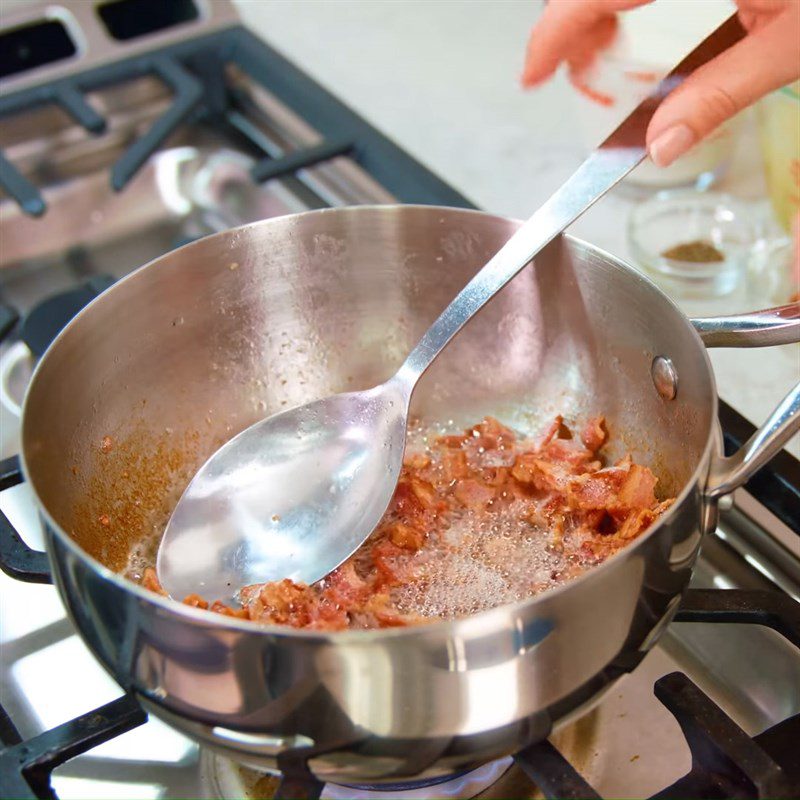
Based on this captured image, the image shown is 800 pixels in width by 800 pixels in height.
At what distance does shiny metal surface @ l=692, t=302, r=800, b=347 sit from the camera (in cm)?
59

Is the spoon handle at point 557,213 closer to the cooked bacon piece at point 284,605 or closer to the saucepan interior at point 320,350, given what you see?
the saucepan interior at point 320,350

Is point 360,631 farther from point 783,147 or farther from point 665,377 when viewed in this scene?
point 783,147

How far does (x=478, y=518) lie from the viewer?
72 cm

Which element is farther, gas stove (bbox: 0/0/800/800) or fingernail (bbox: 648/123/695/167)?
fingernail (bbox: 648/123/695/167)

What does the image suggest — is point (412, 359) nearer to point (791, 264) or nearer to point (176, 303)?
point (176, 303)

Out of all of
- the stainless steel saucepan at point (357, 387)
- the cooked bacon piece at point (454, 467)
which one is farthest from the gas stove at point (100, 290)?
the cooked bacon piece at point (454, 467)

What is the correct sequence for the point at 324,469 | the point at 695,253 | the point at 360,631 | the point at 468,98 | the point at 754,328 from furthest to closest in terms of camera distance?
the point at 468,98, the point at 695,253, the point at 324,469, the point at 754,328, the point at 360,631

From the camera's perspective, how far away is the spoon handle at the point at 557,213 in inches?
27.0

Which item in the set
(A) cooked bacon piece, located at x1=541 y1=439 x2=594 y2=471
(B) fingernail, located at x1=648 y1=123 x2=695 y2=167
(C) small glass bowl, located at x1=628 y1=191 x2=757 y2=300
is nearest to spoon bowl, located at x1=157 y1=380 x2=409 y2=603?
(A) cooked bacon piece, located at x1=541 y1=439 x2=594 y2=471

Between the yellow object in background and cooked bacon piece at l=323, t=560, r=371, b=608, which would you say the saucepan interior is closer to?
cooked bacon piece at l=323, t=560, r=371, b=608

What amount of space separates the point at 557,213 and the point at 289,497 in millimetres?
→ 248

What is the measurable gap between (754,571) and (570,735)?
0.19 meters

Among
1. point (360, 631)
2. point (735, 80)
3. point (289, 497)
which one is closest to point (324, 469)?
A: point (289, 497)

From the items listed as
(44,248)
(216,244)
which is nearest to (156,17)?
(44,248)
